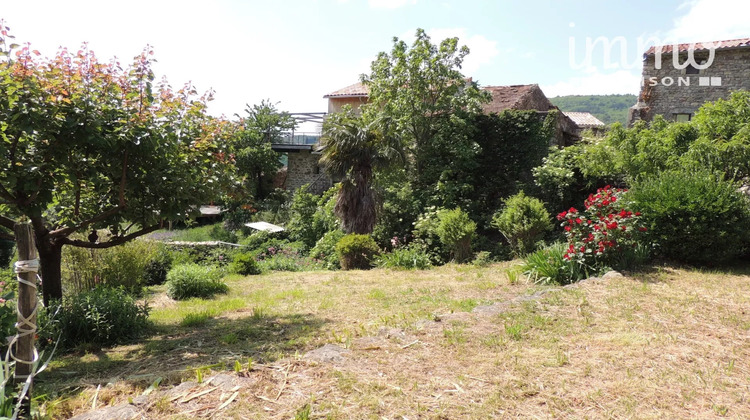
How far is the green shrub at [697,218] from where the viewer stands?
7039mm

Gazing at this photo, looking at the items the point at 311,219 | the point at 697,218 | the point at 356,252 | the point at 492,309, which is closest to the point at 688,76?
the point at 697,218

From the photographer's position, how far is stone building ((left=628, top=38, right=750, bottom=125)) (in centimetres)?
1631

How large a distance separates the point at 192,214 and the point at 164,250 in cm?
750

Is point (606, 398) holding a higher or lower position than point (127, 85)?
lower

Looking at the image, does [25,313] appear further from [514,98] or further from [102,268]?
[514,98]

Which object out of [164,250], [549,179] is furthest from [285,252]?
[549,179]

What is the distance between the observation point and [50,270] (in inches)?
211

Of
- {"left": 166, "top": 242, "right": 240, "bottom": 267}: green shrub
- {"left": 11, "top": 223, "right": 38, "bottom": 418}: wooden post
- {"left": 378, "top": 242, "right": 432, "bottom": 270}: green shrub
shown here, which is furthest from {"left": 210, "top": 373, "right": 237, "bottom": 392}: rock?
{"left": 166, "top": 242, "right": 240, "bottom": 267}: green shrub

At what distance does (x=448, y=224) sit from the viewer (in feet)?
33.1

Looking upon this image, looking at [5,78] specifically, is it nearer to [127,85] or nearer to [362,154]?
[127,85]

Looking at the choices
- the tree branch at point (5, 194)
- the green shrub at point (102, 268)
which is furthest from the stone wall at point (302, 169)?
the tree branch at point (5, 194)

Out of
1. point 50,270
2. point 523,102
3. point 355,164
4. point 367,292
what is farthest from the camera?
point 523,102

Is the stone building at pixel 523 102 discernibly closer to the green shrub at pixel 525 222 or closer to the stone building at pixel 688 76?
the stone building at pixel 688 76

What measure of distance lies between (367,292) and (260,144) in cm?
1834
